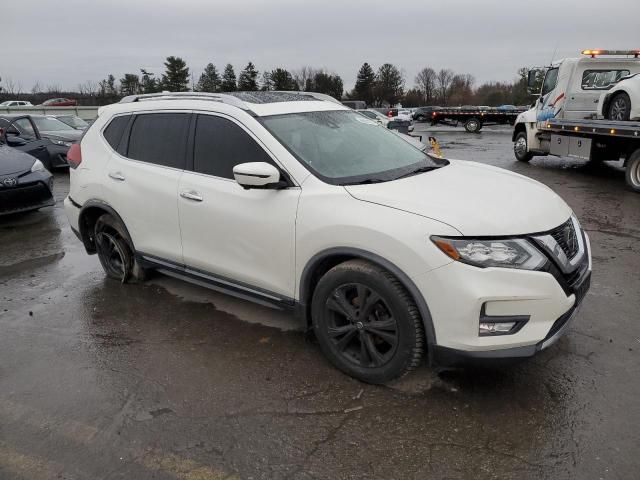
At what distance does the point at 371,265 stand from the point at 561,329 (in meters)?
1.17

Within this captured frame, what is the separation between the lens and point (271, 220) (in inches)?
136

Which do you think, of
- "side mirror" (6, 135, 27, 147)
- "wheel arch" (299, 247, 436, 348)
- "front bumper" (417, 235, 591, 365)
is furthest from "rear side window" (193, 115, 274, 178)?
"side mirror" (6, 135, 27, 147)

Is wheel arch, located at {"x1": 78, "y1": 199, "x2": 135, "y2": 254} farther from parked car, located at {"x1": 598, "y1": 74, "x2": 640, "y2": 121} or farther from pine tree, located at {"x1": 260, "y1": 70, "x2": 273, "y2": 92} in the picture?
pine tree, located at {"x1": 260, "y1": 70, "x2": 273, "y2": 92}

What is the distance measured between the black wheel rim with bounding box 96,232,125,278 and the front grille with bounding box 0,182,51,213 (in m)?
3.35

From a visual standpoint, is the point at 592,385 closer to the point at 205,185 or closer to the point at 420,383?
the point at 420,383

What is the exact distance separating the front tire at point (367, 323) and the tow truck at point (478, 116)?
97.2 feet

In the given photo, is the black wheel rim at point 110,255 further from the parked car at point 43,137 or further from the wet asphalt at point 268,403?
the parked car at point 43,137

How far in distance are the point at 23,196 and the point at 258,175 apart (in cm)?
601

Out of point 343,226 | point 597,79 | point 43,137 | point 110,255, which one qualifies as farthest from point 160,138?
point 597,79

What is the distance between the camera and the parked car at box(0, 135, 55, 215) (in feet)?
24.7

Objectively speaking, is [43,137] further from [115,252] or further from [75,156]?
[115,252]

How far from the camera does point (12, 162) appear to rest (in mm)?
7949

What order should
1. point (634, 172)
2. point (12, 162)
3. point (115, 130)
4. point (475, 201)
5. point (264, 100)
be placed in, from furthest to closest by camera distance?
point (634, 172), point (12, 162), point (115, 130), point (264, 100), point (475, 201)

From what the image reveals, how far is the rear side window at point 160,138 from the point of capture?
4164 mm
